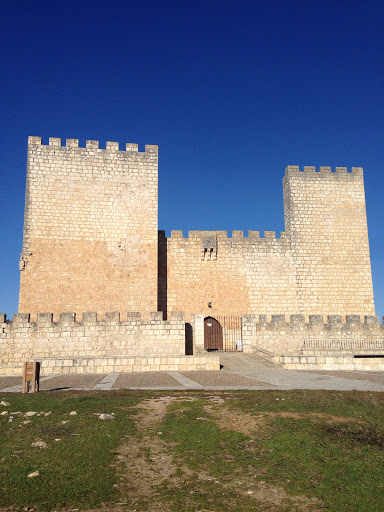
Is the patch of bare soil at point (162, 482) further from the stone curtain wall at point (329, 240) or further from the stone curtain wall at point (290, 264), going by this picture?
the stone curtain wall at point (329, 240)

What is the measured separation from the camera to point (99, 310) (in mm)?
18984

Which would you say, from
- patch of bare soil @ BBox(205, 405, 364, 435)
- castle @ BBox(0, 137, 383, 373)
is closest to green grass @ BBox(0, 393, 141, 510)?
patch of bare soil @ BBox(205, 405, 364, 435)

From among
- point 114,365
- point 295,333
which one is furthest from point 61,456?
point 295,333

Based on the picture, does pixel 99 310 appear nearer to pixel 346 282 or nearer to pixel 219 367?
pixel 219 367

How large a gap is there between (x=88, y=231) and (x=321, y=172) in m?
13.1

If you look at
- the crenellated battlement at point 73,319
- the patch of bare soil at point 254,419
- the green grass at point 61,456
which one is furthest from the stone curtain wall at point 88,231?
the patch of bare soil at point 254,419

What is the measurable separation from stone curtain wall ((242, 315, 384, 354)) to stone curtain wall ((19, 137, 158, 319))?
4716 mm

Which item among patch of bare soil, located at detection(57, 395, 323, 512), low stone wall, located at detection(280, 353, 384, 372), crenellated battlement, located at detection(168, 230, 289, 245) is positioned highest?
crenellated battlement, located at detection(168, 230, 289, 245)

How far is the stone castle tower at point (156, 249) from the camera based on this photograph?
1908cm

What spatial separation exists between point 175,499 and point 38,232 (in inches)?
685

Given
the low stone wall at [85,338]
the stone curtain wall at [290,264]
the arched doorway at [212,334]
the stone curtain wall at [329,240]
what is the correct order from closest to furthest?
the low stone wall at [85,338] → the arched doorway at [212,334] → the stone curtain wall at [290,264] → the stone curtain wall at [329,240]

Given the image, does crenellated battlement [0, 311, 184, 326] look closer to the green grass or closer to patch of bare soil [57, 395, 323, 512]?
the green grass

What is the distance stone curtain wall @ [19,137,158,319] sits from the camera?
1883 centimetres

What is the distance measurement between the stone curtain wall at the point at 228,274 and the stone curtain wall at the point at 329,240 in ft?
2.96
